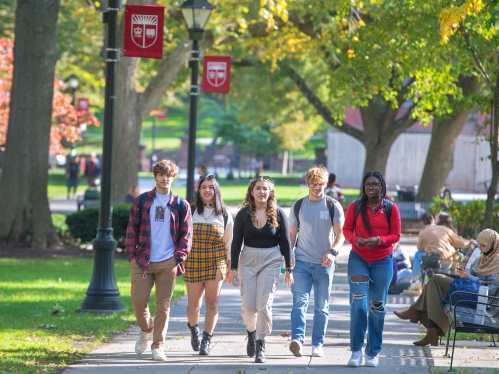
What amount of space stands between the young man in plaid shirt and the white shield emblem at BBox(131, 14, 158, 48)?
4.87 metres

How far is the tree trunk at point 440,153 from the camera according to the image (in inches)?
1089

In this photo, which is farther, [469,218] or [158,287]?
[469,218]

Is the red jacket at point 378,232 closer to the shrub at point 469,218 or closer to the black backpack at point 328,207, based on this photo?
the black backpack at point 328,207

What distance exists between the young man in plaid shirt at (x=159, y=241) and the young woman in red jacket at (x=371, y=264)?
1.55m

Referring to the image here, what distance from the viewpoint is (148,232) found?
27.0 ft

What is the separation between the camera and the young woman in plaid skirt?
8.59m

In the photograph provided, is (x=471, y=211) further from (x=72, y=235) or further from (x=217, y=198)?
(x=217, y=198)

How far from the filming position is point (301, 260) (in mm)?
8570

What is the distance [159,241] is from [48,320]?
2811 mm

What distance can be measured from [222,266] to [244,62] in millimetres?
23430

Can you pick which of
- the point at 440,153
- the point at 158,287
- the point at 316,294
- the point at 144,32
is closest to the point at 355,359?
the point at 316,294

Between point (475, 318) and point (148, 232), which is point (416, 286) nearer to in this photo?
point (475, 318)

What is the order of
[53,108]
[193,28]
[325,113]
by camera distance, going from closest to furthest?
1. [193,28]
2. [325,113]
3. [53,108]

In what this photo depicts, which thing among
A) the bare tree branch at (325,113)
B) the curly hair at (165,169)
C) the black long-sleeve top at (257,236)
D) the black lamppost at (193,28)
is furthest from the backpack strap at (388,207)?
the bare tree branch at (325,113)
